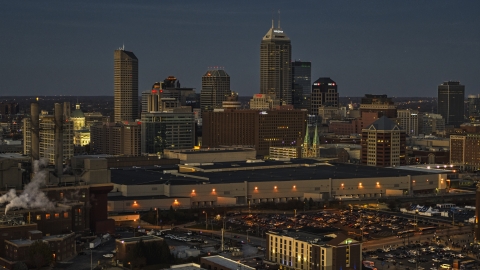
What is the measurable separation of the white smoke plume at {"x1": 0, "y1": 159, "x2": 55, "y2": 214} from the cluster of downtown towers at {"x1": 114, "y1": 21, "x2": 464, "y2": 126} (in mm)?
77540

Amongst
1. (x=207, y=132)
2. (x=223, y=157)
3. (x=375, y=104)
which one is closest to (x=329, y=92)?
(x=375, y=104)

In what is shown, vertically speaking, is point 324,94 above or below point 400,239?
above

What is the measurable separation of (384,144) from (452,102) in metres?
85.2

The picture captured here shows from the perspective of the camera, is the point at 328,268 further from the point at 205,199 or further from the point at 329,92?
the point at 329,92

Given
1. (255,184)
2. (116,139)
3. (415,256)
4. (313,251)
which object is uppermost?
(116,139)

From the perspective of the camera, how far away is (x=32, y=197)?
132 ft

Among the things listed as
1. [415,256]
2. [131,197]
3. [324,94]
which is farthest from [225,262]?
[324,94]

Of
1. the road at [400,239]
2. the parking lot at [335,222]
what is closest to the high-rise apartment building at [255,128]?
the parking lot at [335,222]

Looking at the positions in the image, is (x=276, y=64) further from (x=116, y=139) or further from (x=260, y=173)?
(x=260, y=173)

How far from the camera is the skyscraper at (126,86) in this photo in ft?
430

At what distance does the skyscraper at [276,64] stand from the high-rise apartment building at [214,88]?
14.8 meters

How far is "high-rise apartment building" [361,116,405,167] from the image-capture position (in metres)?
71.4

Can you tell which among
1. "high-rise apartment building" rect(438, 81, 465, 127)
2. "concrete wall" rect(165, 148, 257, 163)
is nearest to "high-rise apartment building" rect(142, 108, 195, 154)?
"concrete wall" rect(165, 148, 257, 163)

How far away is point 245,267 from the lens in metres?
33.3
